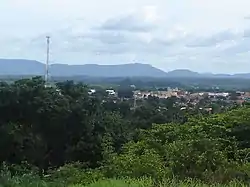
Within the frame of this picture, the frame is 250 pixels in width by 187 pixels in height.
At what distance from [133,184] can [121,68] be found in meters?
128

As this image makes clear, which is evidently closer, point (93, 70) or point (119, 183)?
point (119, 183)

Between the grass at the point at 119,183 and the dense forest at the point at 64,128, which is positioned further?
the dense forest at the point at 64,128

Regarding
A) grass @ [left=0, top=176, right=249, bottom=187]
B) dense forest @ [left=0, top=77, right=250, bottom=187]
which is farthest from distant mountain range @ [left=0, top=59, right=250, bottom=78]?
grass @ [left=0, top=176, right=249, bottom=187]

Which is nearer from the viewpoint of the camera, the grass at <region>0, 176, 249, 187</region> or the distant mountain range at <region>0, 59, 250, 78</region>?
the grass at <region>0, 176, 249, 187</region>

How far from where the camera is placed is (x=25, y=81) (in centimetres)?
2459

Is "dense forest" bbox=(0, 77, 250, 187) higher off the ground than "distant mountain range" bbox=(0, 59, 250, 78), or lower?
lower

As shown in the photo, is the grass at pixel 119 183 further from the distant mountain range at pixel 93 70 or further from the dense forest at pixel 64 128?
the distant mountain range at pixel 93 70

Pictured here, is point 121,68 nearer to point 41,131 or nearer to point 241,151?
point 41,131

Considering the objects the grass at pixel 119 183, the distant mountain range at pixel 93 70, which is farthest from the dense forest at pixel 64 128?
the distant mountain range at pixel 93 70

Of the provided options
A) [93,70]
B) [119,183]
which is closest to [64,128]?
[119,183]

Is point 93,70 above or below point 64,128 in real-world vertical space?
above

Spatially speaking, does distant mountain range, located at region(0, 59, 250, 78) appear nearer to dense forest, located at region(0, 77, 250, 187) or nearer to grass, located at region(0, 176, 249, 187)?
dense forest, located at region(0, 77, 250, 187)

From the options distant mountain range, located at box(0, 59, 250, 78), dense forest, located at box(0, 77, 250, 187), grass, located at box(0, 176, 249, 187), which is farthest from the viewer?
distant mountain range, located at box(0, 59, 250, 78)

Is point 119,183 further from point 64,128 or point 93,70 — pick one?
point 93,70
